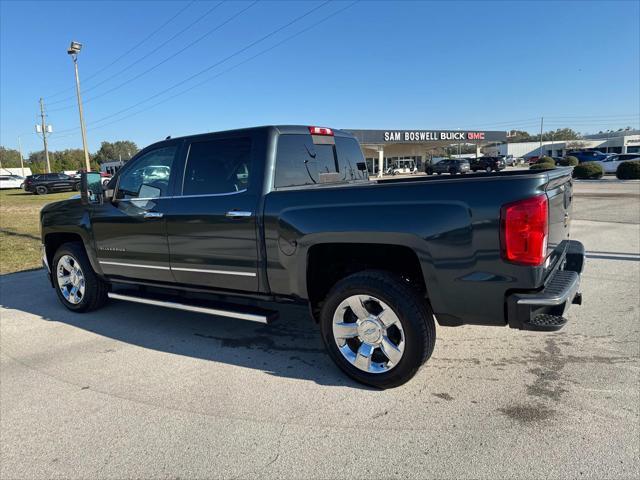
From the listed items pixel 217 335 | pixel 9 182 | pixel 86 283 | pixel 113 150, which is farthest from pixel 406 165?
pixel 113 150

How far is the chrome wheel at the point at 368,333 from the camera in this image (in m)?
3.31

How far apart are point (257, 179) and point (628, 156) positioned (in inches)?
1701

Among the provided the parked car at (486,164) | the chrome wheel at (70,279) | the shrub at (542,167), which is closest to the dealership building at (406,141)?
the parked car at (486,164)

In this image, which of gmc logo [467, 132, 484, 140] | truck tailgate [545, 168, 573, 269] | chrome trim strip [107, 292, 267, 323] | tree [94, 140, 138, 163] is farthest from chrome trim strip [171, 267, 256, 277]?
tree [94, 140, 138, 163]

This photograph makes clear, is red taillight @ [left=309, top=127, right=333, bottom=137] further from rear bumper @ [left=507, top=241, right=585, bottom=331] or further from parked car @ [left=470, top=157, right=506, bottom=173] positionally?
parked car @ [left=470, top=157, right=506, bottom=173]

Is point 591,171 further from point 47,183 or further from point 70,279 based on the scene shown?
point 47,183

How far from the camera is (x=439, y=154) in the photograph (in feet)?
382

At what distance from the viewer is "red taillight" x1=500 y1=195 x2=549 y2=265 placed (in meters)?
2.75

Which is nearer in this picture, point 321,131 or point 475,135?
point 321,131

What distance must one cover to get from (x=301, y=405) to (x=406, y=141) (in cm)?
5541

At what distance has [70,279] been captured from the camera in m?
5.55

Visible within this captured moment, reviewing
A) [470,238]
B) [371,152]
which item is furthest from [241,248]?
[371,152]

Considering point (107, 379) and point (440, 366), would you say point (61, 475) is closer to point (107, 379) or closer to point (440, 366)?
point (107, 379)

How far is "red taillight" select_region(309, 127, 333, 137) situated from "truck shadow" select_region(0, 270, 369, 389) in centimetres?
169
